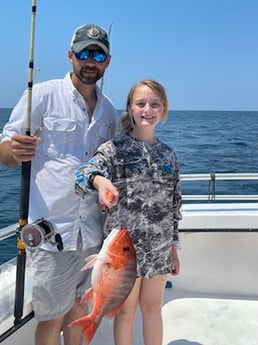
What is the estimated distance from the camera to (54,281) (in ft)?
7.18

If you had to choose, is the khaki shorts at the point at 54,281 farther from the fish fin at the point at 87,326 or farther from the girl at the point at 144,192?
the fish fin at the point at 87,326

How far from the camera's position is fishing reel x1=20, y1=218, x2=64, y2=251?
2.03 m

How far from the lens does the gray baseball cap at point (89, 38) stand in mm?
2146

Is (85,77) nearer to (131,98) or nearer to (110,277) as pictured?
(131,98)

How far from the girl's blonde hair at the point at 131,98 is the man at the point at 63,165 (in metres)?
0.14

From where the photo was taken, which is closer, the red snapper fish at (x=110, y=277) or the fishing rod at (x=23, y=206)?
the red snapper fish at (x=110, y=277)

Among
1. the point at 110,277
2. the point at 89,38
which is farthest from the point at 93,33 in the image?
the point at 110,277

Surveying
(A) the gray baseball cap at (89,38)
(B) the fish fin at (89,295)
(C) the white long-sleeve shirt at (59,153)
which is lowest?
(B) the fish fin at (89,295)

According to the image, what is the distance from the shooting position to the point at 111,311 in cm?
182

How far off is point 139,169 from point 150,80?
0.49 meters

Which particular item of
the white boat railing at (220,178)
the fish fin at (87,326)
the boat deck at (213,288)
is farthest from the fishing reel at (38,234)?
the white boat railing at (220,178)

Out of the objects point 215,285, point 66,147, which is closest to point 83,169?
point 66,147

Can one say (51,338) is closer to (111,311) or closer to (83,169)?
(111,311)

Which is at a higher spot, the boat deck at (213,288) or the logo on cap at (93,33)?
the logo on cap at (93,33)
